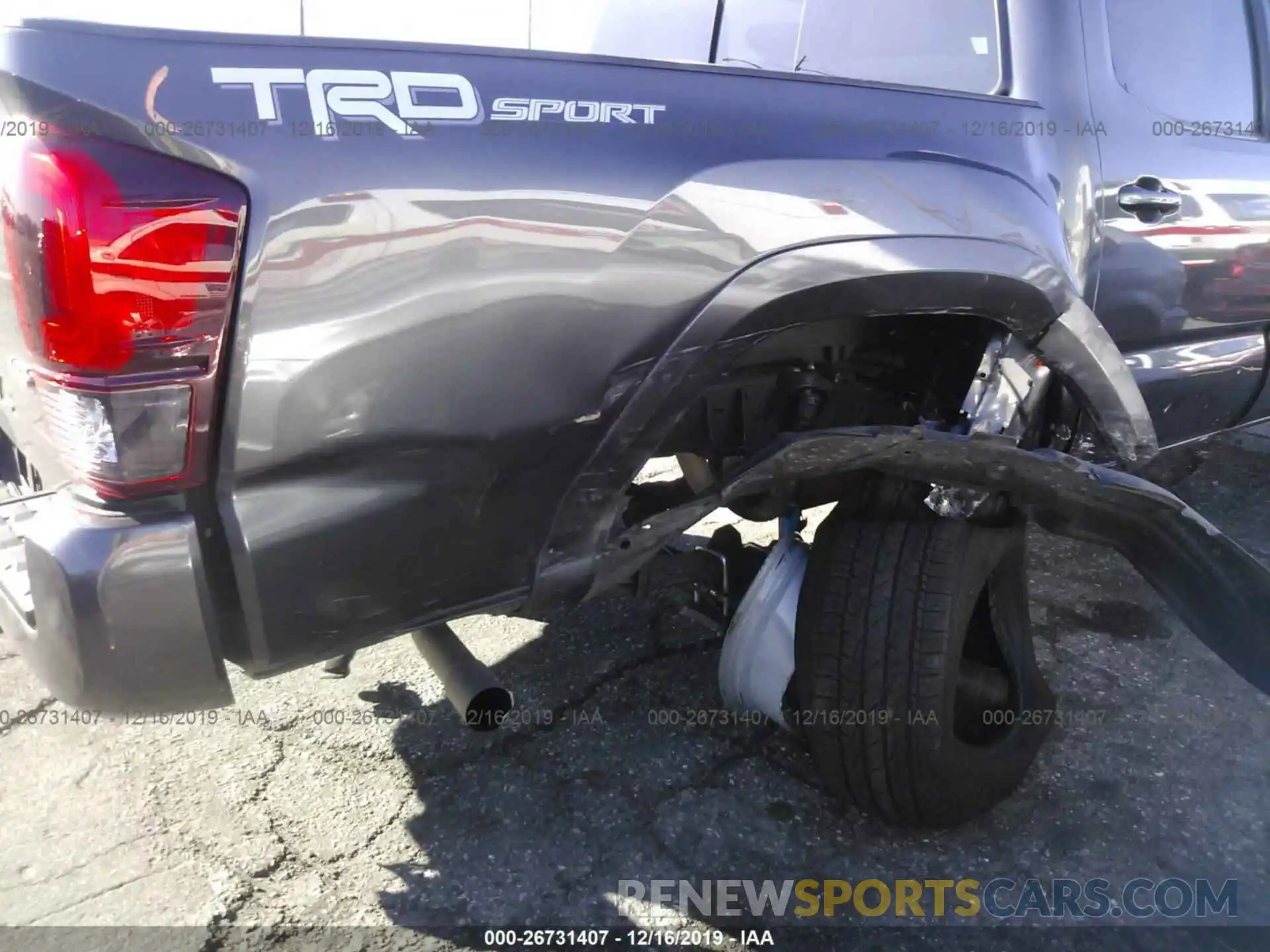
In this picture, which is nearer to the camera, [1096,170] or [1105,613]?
[1096,170]

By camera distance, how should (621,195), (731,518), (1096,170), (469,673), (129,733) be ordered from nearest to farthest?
(621,195) < (469,673) < (1096,170) < (129,733) < (731,518)

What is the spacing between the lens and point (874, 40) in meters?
2.23

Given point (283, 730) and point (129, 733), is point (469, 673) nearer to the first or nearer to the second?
point (283, 730)

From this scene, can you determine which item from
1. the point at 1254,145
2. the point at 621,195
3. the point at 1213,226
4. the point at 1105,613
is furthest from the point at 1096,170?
the point at 1105,613

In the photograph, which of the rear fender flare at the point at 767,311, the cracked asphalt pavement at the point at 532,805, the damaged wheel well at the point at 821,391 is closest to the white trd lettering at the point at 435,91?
the rear fender flare at the point at 767,311

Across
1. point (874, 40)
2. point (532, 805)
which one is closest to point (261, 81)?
point (874, 40)

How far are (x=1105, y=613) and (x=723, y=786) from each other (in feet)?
5.34

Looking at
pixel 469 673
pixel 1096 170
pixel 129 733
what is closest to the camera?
pixel 469 673

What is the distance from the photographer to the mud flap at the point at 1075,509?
1.80m

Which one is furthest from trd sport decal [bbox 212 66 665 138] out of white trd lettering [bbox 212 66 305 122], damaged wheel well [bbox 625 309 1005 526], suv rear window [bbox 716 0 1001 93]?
suv rear window [bbox 716 0 1001 93]

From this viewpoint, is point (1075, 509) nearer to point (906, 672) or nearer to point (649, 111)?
point (906, 672)

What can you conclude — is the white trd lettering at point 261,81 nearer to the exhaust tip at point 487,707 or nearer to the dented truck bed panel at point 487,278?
the dented truck bed panel at point 487,278

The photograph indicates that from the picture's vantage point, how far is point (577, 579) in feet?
5.68

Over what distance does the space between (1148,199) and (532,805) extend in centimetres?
208
